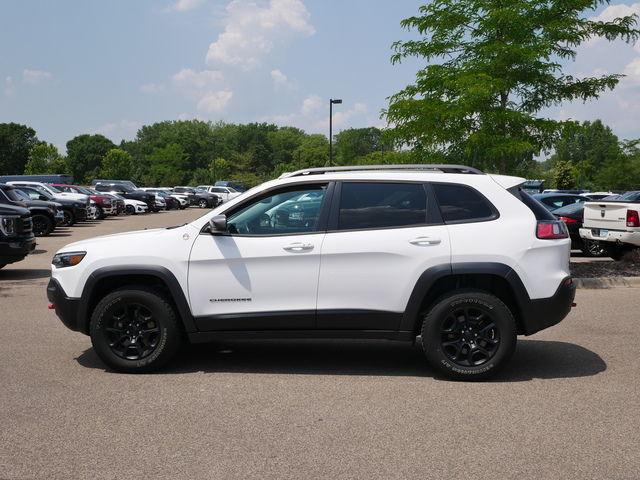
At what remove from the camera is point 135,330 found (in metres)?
6.12

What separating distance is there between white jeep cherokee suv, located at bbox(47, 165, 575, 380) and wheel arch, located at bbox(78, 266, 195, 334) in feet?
0.03

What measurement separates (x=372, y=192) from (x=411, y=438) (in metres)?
2.32

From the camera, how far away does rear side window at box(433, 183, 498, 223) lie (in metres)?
6.01

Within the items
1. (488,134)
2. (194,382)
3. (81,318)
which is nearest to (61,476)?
(194,382)

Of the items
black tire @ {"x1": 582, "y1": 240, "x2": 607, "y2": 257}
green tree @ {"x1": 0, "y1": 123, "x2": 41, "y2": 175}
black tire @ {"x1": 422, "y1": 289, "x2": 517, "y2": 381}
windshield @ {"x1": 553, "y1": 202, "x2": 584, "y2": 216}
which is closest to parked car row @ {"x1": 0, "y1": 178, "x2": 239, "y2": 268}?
black tire @ {"x1": 422, "y1": 289, "x2": 517, "y2": 381}

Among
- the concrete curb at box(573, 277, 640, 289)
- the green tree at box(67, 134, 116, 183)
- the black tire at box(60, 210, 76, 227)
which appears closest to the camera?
the concrete curb at box(573, 277, 640, 289)

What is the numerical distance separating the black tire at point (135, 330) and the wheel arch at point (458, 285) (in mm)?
1963

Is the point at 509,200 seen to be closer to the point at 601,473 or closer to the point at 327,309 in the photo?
the point at 327,309

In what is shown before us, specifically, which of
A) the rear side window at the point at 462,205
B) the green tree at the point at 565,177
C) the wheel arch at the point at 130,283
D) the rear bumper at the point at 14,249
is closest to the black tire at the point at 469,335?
the rear side window at the point at 462,205

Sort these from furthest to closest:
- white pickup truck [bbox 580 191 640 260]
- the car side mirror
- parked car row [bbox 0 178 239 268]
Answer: white pickup truck [bbox 580 191 640 260], parked car row [bbox 0 178 239 268], the car side mirror

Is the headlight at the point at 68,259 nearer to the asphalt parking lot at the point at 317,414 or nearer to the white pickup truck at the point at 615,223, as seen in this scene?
the asphalt parking lot at the point at 317,414

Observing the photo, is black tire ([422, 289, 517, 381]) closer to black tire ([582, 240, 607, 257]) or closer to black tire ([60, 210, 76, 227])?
black tire ([582, 240, 607, 257])

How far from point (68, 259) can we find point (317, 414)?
275 cm

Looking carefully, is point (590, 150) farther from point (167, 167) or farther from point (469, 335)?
point (469, 335)
